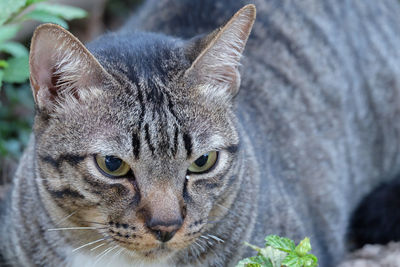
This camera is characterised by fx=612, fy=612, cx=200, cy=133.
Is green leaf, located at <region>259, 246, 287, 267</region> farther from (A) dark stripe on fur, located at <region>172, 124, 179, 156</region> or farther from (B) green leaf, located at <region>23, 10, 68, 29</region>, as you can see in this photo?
(B) green leaf, located at <region>23, 10, 68, 29</region>

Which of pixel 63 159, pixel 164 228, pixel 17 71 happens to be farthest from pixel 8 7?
pixel 164 228

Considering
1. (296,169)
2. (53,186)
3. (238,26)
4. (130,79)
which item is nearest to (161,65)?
(130,79)

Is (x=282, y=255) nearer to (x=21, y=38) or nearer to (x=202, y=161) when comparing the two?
(x=202, y=161)

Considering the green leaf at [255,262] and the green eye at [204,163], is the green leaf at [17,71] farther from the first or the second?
the green leaf at [255,262]

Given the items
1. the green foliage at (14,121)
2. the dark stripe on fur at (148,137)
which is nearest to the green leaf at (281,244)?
the dark stripe on fur at (148,137)

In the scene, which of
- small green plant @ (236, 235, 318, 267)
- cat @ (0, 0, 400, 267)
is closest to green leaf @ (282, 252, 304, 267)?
small green plant @ (236, 235, 318, 267)
